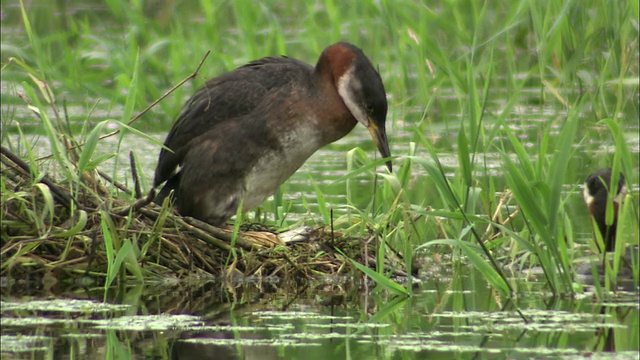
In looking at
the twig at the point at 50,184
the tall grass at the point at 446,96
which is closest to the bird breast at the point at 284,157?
the tall grass at the point at 446,96

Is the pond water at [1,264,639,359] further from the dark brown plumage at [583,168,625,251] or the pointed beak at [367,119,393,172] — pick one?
the dark brown plumage at [583,168,625,251]

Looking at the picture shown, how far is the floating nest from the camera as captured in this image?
20.8ft

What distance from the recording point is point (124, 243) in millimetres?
6141

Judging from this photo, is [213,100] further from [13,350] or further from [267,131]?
[13,350]

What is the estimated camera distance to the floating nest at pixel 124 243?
633 cm

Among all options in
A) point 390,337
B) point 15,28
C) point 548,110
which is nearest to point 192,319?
point 390,337

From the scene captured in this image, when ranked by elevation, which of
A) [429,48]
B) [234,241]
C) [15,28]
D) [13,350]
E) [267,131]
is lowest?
[13,350]

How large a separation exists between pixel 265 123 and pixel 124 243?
3.86ft

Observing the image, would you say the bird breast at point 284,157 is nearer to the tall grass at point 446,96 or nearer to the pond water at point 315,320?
the tall grass at point 446,96

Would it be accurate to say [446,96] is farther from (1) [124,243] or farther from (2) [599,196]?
(1) [124,243]

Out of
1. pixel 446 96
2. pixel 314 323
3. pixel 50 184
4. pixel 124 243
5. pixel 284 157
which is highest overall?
pixel 446 96

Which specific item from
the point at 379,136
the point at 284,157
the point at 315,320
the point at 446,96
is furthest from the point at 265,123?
the point at 446,96

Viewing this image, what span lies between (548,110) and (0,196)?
581 cm

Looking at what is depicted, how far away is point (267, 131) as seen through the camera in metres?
6.99
